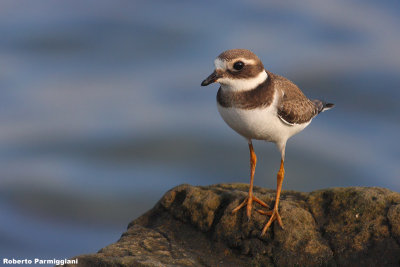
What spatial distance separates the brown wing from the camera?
24.2 feet

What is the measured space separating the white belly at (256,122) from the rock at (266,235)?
88 cm

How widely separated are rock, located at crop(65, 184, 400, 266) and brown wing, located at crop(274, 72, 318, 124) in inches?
42.0

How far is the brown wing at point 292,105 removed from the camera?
24.2 feet

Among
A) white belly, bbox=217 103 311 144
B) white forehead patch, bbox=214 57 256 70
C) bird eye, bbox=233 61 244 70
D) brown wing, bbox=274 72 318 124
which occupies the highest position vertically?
white forehead patch, bbox=214 57 256 70

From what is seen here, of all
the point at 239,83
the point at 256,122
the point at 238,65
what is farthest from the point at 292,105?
the point at 238,65

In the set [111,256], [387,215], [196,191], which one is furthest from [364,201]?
[111,256]

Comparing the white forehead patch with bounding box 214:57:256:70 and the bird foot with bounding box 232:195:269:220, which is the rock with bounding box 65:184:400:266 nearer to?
the bird foot with bounding box 232:195:269:220

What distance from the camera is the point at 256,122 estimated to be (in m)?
7.04

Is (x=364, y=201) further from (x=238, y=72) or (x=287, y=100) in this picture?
(x=238, y=72)

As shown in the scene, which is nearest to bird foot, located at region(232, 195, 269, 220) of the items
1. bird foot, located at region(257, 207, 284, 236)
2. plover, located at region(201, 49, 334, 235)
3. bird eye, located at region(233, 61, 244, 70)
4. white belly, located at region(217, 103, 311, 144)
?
plover, located at region(201, 49, 334, 235)

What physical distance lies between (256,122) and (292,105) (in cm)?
77

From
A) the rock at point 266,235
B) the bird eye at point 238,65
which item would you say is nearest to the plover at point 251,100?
the bird eye at point 238,65

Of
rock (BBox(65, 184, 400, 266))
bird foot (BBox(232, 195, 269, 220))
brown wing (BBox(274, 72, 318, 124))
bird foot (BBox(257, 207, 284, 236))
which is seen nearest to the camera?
rock (BBox(65, 184, 400, 266))

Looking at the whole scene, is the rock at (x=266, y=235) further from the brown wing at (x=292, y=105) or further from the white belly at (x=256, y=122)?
the brown wing at (x=292, y=105)
